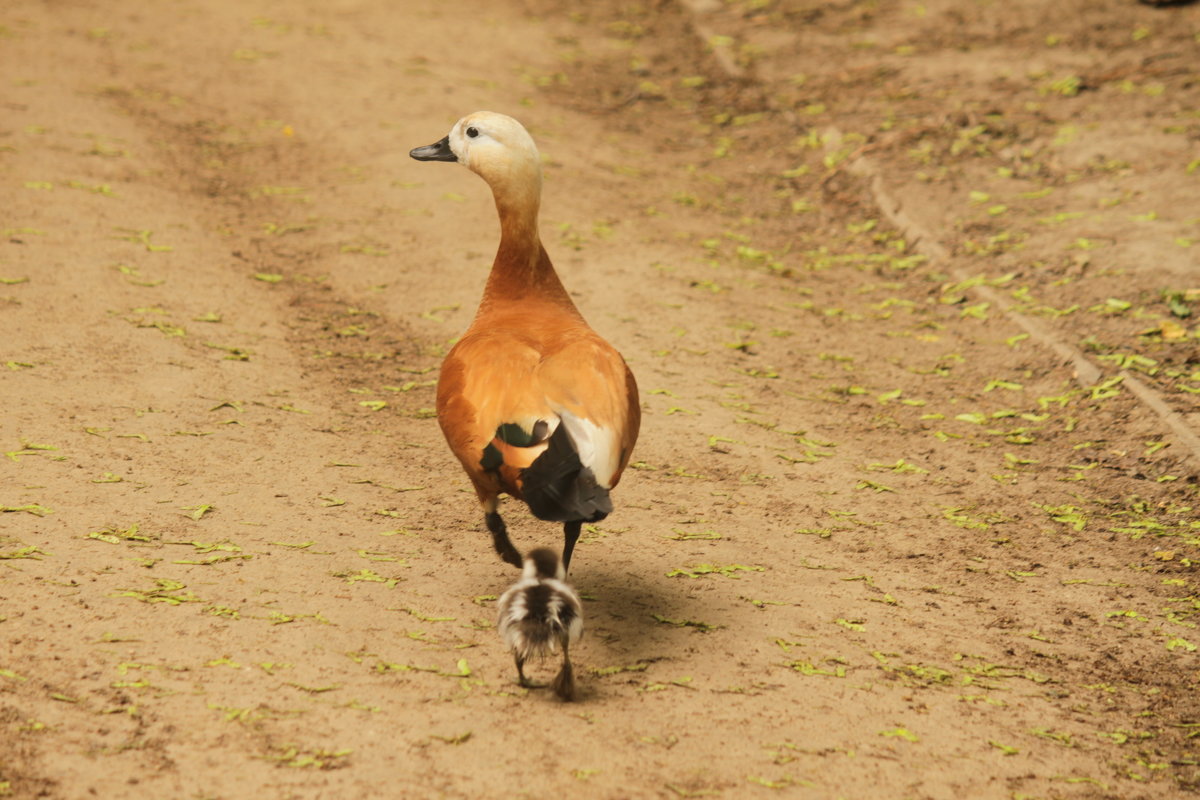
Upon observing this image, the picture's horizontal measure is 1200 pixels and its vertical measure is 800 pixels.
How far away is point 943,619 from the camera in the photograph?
490cm

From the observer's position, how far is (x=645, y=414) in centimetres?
671

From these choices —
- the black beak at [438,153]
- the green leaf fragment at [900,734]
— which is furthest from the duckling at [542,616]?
the black beak at [438,153]

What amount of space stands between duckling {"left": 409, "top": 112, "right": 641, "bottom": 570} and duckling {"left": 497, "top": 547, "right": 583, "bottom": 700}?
0.69 ft

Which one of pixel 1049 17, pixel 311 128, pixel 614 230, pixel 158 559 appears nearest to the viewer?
pixel 158 559

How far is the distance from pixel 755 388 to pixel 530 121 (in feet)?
16.3

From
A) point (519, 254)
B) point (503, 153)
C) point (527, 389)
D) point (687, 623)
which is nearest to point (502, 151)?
point (503, 153)

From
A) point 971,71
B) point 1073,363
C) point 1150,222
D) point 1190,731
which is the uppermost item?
point 971,71

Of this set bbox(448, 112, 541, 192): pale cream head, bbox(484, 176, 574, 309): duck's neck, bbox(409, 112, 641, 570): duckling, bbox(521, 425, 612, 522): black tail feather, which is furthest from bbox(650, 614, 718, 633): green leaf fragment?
bbox(448, 112, 541, 192): pale cream head

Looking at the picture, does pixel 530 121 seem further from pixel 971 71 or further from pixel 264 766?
pixel 264 766

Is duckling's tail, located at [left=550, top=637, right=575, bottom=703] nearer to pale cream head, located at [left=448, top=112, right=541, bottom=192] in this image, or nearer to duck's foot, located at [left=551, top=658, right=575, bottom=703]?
duck's foot, located at [left=551, top=658, right=575, bottom=703]

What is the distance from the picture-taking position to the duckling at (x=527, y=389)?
13.1ft

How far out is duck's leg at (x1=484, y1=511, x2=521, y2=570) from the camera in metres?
4.67

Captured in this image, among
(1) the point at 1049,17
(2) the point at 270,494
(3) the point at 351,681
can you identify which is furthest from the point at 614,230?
(1) the point at 1049,17

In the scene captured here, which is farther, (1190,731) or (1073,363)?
(1073,363)
